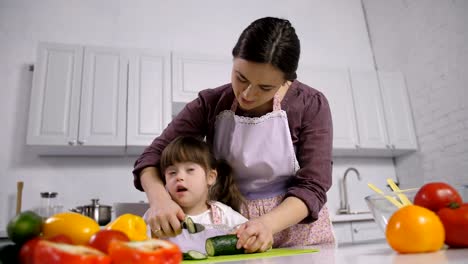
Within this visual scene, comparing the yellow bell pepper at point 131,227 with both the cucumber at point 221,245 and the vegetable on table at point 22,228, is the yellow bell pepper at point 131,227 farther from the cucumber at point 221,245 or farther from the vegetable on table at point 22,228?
the cucumber at point 221,245

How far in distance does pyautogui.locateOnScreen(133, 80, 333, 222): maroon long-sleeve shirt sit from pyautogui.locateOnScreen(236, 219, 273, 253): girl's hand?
0.57 feet

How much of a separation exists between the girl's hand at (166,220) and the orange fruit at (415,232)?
1.45 ft

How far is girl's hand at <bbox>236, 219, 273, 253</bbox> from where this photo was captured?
77 cm

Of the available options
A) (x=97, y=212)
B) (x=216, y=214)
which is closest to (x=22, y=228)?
(x=216, y=214)

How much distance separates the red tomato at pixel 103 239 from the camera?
1.22 feet

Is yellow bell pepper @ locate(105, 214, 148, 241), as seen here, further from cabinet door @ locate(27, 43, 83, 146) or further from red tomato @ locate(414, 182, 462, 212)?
cabinet door @ locate(27, 43, 83, 146)

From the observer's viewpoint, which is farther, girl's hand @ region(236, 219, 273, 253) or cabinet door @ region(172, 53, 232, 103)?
cabinet door @ region(172, 53, 232, 103)

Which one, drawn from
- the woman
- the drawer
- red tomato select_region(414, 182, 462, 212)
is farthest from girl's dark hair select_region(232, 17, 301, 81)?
the drawer

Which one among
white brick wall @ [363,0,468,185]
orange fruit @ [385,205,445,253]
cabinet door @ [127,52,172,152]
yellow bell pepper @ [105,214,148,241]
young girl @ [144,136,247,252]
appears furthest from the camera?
white brick wall @ [363,0,468,185]

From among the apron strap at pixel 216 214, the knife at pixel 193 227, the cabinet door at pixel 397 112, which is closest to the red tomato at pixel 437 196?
the knife at pixel 193 227

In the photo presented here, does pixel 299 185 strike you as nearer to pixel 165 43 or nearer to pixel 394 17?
pixel 165 43

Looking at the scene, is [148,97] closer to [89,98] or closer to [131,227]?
[89,98]

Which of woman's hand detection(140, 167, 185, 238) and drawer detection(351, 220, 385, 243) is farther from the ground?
woman's hand detection(140, 167, 185, 238)

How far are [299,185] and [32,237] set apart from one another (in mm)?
724
